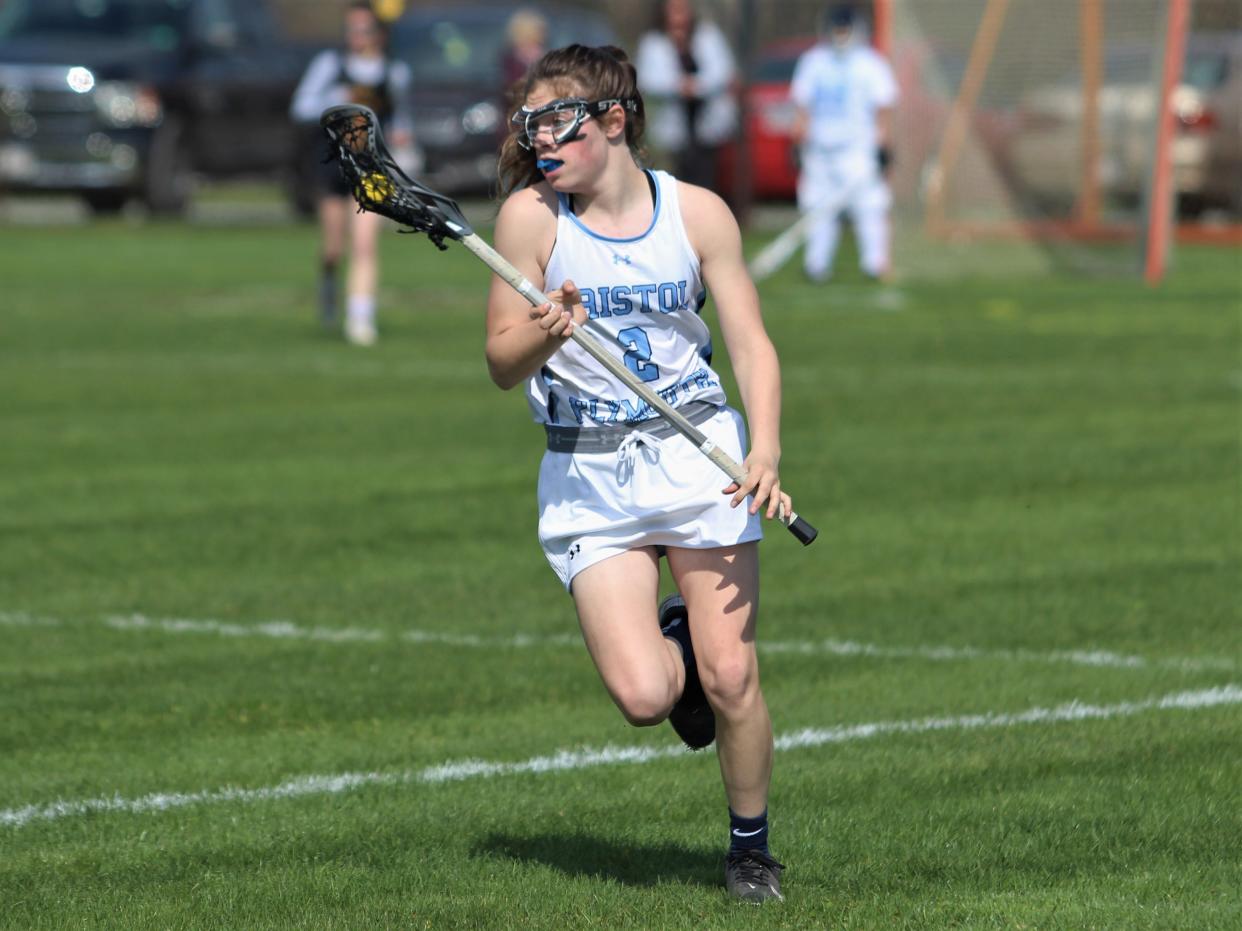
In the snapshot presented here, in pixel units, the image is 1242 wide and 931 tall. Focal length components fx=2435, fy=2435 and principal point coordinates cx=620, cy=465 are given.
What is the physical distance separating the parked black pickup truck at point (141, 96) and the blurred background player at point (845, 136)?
9152mm

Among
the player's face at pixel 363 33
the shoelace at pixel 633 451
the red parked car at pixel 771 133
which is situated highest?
the player's face at pixel 363 33

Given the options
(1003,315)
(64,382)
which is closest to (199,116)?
(1003,315)

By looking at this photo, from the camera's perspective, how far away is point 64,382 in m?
15.2

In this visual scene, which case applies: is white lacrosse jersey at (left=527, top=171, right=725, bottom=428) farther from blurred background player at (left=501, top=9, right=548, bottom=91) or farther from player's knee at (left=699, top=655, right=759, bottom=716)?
blurred background player at (left=501, top=9, right=548, bottom=91)

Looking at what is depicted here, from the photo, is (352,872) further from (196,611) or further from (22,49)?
(22,49)

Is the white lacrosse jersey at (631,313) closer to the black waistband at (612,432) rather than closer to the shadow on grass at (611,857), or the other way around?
the black waistband at (612,432)

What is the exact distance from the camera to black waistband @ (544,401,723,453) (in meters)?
5.39

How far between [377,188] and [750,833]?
1.60m

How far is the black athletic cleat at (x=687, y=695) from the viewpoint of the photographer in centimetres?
548

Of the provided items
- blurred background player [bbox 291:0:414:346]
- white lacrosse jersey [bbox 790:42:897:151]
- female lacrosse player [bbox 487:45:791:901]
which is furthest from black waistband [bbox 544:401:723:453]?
white lacrosse jersey [bbox 790:42:897:151]

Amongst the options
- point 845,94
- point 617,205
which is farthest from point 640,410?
point 845,94

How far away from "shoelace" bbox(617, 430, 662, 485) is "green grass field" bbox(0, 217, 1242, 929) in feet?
2.96

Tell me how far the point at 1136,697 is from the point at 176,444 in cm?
669

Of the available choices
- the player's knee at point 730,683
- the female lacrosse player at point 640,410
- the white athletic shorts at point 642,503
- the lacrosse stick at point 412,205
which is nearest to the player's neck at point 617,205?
the female lacrosse player at point 640,410
